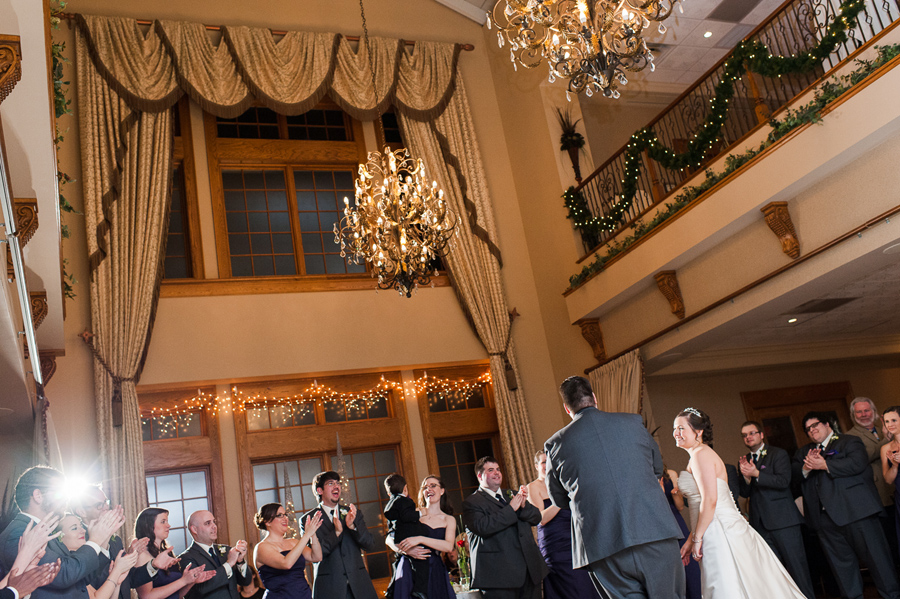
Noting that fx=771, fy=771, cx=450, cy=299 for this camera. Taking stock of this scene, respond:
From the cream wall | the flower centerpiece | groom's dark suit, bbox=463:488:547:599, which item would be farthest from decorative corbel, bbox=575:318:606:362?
groom's dark suit, bbox=463:488:547:599

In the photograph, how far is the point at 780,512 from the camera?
5.89 meters

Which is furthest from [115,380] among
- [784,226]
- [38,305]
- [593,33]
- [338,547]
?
[784,226]

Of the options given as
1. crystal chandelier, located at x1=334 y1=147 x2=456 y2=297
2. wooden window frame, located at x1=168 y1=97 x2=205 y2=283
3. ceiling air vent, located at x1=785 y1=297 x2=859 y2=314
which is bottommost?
ceiling air vent, located at x1=785 y1=297 x2=859 y2=314

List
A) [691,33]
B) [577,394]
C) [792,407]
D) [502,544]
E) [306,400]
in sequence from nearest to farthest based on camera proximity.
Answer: [577,394]
[502,544]
[306,400]
[691,33]
[792,407]

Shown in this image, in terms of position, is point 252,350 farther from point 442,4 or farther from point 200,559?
point 442,4

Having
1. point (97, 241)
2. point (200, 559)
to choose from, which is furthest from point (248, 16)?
point (200, 559)

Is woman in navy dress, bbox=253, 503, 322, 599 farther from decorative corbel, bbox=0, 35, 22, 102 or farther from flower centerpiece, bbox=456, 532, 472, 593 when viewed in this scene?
decorative corbel, bbox=0, 35, 22, 102

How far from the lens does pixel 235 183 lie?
982 centimetres

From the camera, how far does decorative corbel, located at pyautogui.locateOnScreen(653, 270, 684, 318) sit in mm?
7988

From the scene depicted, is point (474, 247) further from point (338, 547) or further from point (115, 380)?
point (338, 547)

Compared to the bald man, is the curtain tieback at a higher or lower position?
higher

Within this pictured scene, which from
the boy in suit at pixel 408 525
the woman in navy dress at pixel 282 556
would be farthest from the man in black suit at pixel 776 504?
the woman in navy dress at pixel 282 556

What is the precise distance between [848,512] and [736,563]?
160 centimetres

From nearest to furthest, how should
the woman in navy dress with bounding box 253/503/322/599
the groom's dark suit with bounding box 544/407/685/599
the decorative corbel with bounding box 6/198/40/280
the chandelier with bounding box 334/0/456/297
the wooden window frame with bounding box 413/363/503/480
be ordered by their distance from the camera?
1. the groom's dark suit with bounding box 544/407/685/599
2. the decorative corbel with bounding box 6/198/40/280
3. the woman in navy dress with bounding box 253/503/322/599
4. the chandelier with bounding box 334/0/456/297
5. the wooden window frame with bounding box 413/363/503/480
